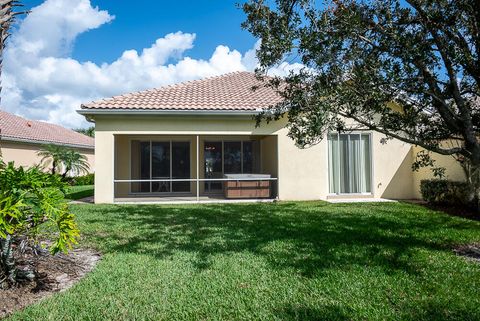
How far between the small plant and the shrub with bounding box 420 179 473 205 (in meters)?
12.3

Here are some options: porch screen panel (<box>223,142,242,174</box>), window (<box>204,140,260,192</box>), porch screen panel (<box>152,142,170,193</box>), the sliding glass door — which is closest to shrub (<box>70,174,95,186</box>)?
the sliding glass door

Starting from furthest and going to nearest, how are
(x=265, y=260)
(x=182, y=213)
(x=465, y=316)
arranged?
(x=182, y=213)
(x=265, y=260)
(x=465, y=316)

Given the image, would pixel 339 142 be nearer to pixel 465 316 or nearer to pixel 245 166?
pixel 245 166

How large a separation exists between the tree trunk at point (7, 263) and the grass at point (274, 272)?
73cm

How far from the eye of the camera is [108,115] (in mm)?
12812

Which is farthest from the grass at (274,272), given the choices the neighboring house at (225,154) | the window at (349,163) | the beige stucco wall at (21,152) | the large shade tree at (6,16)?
the beige stucco wall at (21,152)

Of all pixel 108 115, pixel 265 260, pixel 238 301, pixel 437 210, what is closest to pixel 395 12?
pixel 265 260

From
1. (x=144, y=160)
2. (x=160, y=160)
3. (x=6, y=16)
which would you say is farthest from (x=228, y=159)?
(x=6, y=16)

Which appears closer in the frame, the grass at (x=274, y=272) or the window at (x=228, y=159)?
the grass at (x=274, y=272)

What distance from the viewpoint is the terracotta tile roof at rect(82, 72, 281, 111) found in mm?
13020

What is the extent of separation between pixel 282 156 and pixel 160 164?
623 centimetres

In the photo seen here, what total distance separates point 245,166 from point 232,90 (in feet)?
12.8

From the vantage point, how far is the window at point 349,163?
46.9ft

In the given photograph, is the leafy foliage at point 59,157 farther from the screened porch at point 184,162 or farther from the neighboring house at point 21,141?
the screened porch at point 184,162
